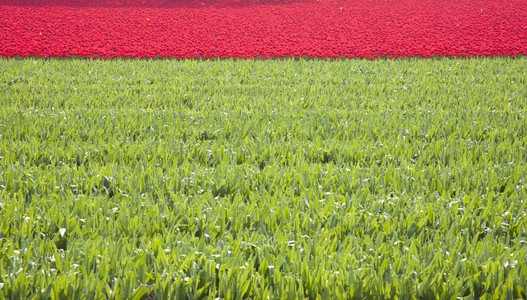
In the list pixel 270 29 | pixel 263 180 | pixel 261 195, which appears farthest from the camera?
pixel 270 29

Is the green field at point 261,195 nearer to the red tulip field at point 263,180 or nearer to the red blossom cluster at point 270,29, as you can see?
the red tulip field at point 263,180

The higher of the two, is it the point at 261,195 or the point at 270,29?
the point at 270,29

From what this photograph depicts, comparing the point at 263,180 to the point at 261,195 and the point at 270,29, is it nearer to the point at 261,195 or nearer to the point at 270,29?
the point at 261,195

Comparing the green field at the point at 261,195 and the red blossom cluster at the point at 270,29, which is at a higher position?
the red blossom cluster at the point at 270,29

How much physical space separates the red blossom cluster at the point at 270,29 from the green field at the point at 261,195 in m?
3.48

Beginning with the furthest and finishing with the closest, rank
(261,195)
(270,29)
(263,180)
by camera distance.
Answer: (270,29)
(263,180)
(261,195)

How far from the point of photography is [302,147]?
3.37 meters

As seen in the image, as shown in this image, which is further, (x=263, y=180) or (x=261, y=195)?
(x=263, y=180)

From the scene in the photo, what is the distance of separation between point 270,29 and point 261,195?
891 centimetres

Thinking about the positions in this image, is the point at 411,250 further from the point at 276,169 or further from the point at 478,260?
the point at 276,169

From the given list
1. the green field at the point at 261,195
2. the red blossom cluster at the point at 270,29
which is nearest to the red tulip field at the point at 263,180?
the green field at the point at 261,195

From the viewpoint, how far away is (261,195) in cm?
252

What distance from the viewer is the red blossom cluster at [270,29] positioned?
330 inches

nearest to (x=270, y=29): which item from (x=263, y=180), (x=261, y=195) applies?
(x=263, y=180)
